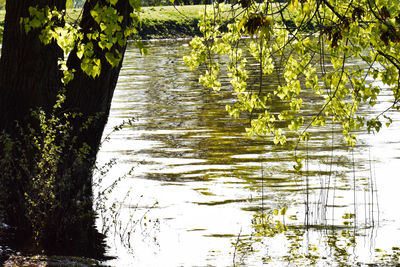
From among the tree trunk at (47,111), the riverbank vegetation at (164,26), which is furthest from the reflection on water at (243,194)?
the riverbank vegetation at (164,26)

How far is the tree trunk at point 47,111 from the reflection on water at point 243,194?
0.66m

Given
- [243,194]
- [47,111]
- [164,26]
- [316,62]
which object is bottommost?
[243,194]

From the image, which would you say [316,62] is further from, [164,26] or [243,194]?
[164,26]

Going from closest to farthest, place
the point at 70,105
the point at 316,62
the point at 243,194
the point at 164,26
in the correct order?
1. the point at 316,62
2. the point at 70,105
3. the point at 243,194
4. the point at 164,26

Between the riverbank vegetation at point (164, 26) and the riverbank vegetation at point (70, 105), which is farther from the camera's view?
the riverbank vegetation at point (164, 26)

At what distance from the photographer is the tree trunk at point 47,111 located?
808 centimetres

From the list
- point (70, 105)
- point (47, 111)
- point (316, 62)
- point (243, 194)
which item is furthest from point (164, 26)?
point (316, 62)

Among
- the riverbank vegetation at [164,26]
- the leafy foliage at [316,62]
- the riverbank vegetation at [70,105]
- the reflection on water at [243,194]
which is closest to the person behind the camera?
the leafy foliage at [316,62]

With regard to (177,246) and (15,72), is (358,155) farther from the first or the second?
(15,72)

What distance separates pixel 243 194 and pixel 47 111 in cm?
405

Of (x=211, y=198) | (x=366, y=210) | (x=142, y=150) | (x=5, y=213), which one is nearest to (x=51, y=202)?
(x=5, y=213)

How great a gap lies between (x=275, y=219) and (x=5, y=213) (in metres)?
3.81

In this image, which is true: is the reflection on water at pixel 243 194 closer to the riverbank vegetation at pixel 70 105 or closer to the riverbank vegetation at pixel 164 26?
the riverbank vegetation at pixel 70 105

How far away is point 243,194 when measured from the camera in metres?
11.4
